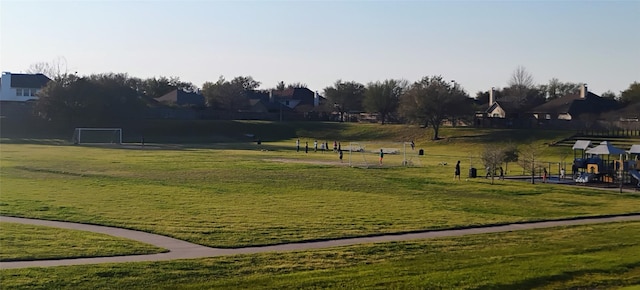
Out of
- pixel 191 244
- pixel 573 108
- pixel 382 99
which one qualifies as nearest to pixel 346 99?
pixel 382 99

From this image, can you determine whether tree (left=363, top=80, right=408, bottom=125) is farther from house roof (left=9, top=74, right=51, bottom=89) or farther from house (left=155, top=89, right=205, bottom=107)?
house roof (left=9, top=74, right=51, bottom=89)

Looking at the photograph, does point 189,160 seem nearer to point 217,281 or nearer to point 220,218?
point 220,218

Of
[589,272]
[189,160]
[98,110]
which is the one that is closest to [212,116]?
[98,110]

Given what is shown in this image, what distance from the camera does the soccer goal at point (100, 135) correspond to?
331 feet

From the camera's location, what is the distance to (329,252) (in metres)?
19.3

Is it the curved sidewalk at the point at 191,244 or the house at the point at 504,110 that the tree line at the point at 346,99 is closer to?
the house at the point at 504,110

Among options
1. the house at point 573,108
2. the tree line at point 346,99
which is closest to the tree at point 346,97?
the tree line at point 346,99

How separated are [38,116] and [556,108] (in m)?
81.2

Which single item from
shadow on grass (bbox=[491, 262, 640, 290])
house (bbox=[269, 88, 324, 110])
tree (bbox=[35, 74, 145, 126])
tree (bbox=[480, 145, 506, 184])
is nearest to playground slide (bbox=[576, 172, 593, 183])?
tree (bbox=[480, 145, 506, 184])

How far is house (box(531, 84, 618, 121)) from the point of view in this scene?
374ft

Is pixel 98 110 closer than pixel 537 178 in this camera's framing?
No

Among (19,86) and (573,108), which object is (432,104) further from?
(19,86)

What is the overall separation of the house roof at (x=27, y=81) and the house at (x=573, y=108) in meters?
88.2

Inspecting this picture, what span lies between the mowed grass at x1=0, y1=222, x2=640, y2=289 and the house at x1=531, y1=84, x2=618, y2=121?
321ft
